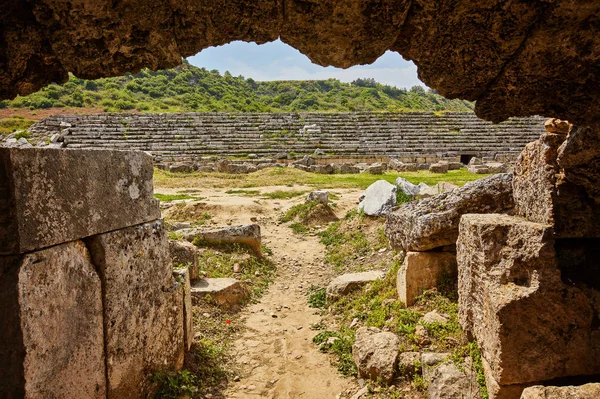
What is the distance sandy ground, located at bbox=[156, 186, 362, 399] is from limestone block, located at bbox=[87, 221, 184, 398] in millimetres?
838

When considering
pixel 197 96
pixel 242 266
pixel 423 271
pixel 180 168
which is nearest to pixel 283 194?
pixel 242 266

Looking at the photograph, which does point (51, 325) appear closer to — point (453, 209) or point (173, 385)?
point (173, 385)

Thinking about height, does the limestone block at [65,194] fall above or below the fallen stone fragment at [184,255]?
above

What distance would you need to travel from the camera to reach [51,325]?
101 inches

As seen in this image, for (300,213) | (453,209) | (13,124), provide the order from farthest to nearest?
(13,124) < (300,213) < (453,209)

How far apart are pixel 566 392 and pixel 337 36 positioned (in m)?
2.33

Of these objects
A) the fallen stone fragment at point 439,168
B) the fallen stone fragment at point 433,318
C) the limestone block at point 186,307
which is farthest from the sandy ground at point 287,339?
the fallen stone fragment at point 439,168

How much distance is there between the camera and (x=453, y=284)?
4543mm

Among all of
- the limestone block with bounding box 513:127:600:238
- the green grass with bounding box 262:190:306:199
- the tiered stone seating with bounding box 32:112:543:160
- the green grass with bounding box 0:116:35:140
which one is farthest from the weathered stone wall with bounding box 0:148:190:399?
the green grass with bounding box 0:116:35:140

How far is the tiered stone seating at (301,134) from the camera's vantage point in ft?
86.2

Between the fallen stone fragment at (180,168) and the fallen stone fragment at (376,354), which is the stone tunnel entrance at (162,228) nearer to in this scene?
the fallen stone fragment at (376,354)

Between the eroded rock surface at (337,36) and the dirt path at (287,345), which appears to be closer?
the eroded rock surface at (337,36)

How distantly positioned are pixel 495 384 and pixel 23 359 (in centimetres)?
301

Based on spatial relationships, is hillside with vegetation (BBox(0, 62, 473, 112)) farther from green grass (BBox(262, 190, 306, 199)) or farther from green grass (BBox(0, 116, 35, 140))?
green grass (BBox(262, 190, 306, 199))
